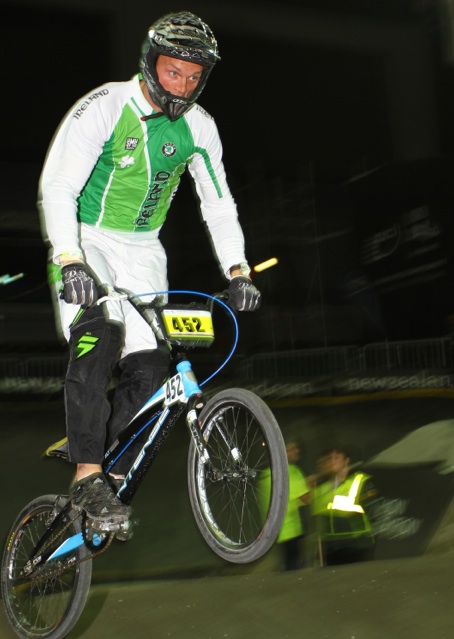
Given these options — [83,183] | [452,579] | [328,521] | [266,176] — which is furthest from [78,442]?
[266,176]

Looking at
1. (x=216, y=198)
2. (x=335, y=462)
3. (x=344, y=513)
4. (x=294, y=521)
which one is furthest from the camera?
(x=335, y=462)

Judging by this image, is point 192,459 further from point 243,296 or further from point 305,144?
point 305,144

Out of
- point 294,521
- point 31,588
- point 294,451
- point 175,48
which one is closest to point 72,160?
point 175,48

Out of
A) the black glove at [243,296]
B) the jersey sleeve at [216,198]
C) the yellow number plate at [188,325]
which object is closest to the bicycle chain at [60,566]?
the yellow number plate at [188,325]

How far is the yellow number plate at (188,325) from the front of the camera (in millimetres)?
2271

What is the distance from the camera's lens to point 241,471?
221 cm

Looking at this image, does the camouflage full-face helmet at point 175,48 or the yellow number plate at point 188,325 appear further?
the camouflage full-face helmet at point 175,48

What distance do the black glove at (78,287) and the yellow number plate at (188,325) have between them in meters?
0.23

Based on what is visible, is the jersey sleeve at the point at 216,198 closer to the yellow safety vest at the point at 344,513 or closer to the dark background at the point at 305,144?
the yellow safety vest at the point at 344,513

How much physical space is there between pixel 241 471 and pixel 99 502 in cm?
42

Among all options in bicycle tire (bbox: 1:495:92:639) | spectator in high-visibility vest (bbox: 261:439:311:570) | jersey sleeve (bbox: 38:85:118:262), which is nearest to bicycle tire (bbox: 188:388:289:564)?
bicycle tire (bbox: 1:495:92:639)

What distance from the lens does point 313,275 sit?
35.9 feet

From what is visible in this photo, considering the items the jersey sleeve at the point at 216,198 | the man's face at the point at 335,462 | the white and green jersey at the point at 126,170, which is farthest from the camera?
the man's face at the point at 335,462

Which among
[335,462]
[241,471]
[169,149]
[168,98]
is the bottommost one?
[335,462]
